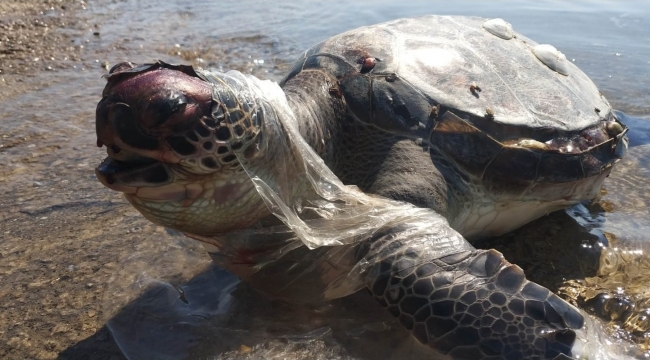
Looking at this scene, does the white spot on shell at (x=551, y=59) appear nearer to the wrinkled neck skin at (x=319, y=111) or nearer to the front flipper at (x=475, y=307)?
the wrinkled neck skin at (x=319, y=111)

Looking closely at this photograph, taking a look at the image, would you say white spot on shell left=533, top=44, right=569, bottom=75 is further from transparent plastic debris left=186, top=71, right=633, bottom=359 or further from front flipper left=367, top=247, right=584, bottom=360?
front flipper left=367, top=247, right=584, bottom=360

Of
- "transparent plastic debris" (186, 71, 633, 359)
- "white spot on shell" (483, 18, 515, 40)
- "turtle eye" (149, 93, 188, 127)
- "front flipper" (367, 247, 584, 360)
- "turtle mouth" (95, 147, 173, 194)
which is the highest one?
"turtle eye" (149, 93, 188, 127)

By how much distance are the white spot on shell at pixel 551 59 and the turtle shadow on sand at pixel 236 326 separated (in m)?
1.34

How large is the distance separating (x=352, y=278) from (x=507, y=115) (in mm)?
1234

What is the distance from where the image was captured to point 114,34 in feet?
25.4

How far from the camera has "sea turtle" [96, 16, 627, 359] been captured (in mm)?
1797

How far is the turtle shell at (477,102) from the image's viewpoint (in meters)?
2.60

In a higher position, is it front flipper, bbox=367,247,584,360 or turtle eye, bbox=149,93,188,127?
turtle eye, bbox=149,93,188,127

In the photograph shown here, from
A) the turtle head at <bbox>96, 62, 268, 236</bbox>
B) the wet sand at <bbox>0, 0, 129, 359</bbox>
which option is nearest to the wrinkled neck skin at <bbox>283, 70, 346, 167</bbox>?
the turtle head at <bbox>96, 62, 268, 236</bbox>

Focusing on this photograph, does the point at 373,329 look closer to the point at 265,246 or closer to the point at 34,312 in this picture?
the point at 265,246

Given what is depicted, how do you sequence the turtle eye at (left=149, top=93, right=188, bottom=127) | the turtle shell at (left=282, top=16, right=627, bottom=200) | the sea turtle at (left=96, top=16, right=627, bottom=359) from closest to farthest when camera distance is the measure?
the turtle eye at (left=149, top=93, right=188, bottom=127), the sea turtle at (left=96, top=16, right=627, bottom=359), the turtle shell at (left=282, top=16, right=627, bottom=200)

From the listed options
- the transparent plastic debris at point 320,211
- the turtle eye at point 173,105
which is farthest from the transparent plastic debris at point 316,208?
the turtle eye at point 173,105

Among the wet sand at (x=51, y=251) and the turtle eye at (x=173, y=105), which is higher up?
the turtle eye at (x=173, y=105)

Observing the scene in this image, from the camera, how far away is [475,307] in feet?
6.12
